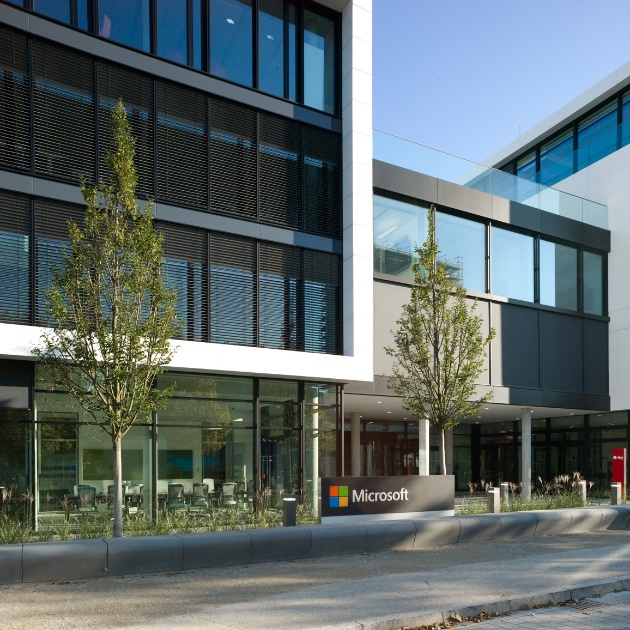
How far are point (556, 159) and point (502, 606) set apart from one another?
26994 mm

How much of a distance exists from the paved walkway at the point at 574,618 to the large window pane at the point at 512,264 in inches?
659

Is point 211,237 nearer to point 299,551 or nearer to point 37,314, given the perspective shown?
point 37,314

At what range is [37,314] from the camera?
52.7 ft

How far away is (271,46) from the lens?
66.6 feet

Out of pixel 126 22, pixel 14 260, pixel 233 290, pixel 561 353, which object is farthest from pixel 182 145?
pixel 561 353

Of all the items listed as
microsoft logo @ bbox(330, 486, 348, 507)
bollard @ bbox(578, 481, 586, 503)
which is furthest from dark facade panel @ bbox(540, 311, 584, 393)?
microsoft logo @ bbox(330, 486, 348, 507)

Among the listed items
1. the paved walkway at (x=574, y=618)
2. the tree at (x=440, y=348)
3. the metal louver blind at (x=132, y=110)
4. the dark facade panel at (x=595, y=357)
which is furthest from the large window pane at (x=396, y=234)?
the paved walkway at (x=574, y=618)

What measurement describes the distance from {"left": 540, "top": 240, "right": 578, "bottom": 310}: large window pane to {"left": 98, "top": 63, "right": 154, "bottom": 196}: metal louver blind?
15.3m

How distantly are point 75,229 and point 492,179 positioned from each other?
16147 millimetres

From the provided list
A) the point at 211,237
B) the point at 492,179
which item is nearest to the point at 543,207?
the point at 492,179

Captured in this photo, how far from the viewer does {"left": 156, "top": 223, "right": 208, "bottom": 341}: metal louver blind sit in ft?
58.9

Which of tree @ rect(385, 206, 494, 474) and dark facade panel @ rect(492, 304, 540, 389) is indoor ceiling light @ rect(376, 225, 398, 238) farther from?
dark facade panel @ rect(492, 304, 540, 389)

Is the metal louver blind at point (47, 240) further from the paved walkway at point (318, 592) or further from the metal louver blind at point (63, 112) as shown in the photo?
the paved walkway at point (318, 592)

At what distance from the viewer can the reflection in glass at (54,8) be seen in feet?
54.8
